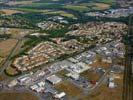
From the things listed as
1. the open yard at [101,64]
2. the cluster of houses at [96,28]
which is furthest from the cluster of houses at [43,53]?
the open yard at [101,64]

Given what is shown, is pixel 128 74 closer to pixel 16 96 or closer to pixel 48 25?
pixel 16 96

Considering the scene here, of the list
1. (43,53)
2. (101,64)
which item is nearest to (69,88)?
(101,64)

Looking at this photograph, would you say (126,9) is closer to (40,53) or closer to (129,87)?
(40,53)

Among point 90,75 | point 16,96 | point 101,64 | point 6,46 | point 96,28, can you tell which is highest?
point 96,28

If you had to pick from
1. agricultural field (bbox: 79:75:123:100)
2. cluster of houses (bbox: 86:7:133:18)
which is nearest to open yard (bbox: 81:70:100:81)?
agricultural field (bbox: 79:75:123:100)

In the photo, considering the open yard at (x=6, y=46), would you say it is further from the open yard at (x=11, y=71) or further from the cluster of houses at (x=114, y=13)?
the cluster of houses at (x=114, y=13)

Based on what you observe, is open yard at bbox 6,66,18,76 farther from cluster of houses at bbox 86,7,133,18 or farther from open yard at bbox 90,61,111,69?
cluster of houses at bbox 86,7,133,18
